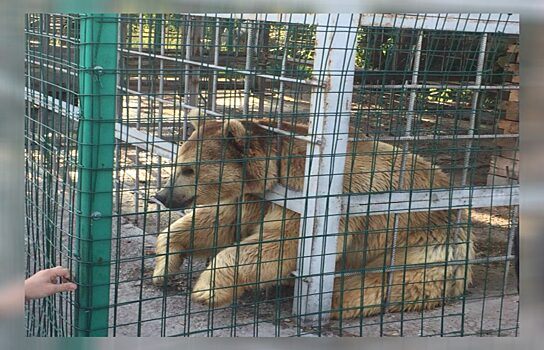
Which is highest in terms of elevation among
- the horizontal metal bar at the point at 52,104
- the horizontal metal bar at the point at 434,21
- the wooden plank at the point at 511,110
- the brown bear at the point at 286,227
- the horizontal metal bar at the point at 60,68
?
the horizontal metal bar at the point at 434,21

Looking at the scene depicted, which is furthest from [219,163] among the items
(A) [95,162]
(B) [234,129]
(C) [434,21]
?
(A) [95,162]

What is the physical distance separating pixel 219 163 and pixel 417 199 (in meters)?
1.17

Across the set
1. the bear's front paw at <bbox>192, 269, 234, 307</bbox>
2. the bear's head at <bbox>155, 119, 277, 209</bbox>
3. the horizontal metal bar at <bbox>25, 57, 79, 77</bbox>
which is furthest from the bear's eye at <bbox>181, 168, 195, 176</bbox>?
the horizontal metal bar at <bbox>25, 57, 79, 77</bbox>

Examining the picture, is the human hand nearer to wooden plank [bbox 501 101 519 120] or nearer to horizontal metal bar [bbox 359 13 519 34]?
horizontal metal bar [bbox 359 13 519 34]

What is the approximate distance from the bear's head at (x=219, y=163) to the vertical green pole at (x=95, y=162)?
1.52 meters

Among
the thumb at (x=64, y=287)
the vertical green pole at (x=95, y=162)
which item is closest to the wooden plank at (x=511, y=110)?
the vertical green pole at (x=95, y=162)

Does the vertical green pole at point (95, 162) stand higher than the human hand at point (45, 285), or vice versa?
the vertical green pole at point (95, 162)

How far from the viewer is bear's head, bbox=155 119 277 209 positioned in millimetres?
4598

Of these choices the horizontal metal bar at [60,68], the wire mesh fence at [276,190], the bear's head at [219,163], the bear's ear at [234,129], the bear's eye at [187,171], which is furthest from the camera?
the bear's eye at [187,171]

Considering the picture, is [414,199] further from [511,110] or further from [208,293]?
[511,110]

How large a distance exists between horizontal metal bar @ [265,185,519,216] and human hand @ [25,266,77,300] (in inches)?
64.5

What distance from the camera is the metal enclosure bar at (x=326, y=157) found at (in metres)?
4.07

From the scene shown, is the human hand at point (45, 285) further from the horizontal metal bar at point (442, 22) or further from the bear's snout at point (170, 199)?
the horizontal metal bar at point (442, 22)

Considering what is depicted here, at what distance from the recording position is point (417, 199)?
14.7 ft
